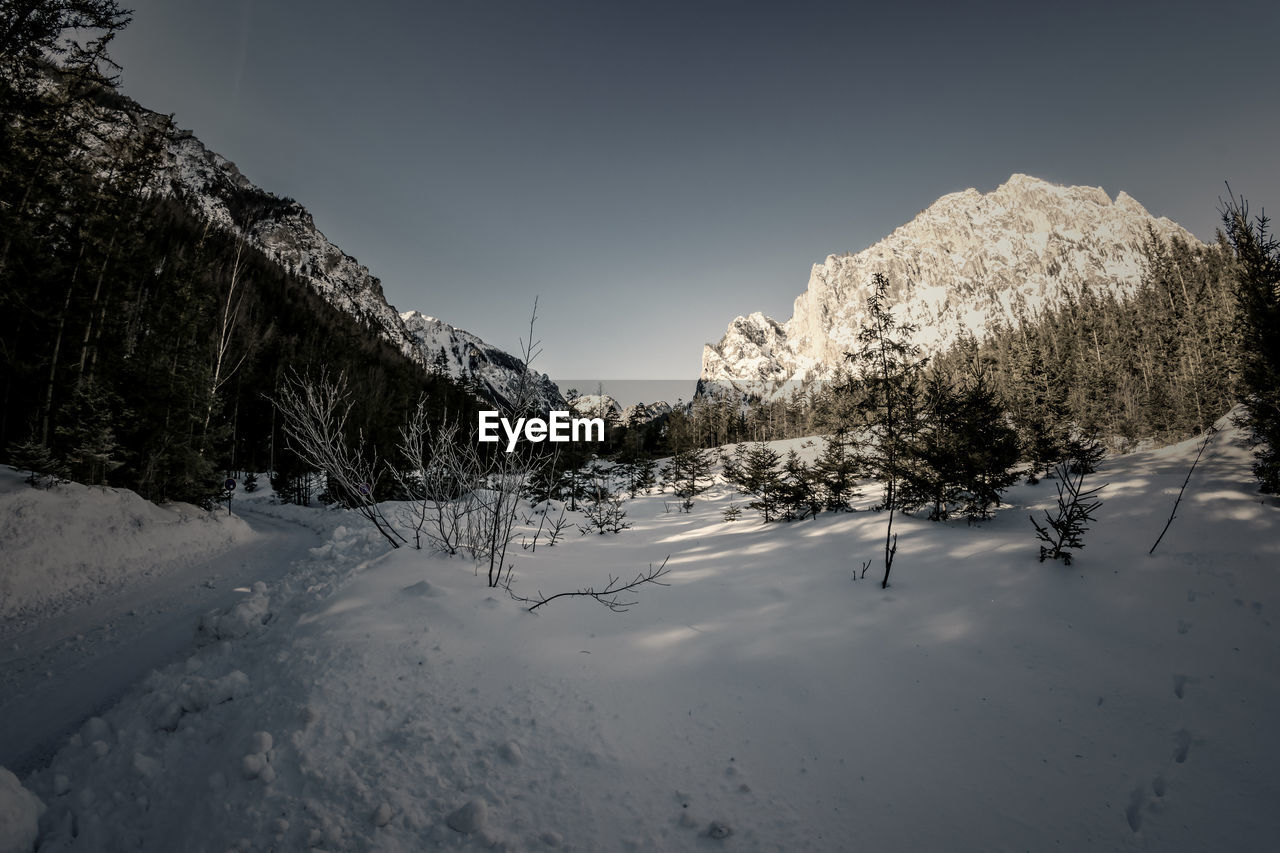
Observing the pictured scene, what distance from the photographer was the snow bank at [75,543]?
7.27 metres

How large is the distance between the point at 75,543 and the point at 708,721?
42.3 feet

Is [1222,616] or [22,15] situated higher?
[22,15]

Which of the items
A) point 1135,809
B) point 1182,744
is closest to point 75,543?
point 1135,809

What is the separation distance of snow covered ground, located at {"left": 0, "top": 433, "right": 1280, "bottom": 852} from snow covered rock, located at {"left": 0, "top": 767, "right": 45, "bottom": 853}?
0.26 feet

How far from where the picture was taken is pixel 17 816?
239 centimetres

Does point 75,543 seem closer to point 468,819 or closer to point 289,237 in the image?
point 468,819

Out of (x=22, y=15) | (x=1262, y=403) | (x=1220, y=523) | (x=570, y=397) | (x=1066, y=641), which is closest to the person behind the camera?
(x=1066, y=641)

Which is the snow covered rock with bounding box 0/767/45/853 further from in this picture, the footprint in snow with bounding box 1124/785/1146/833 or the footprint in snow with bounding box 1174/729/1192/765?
the footprint in snow with bounding box 1174/729/1192/765

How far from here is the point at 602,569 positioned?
893cm

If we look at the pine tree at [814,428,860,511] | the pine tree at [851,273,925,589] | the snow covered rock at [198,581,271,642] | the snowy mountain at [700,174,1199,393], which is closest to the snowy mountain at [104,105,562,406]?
the pine tree at [814,428,860,511]

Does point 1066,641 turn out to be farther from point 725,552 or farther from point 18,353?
point 18,353

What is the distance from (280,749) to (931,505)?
16.3 metres

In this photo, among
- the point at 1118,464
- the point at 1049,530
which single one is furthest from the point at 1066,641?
the point at 1118,464

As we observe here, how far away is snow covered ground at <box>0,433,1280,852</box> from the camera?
2.68 meters
